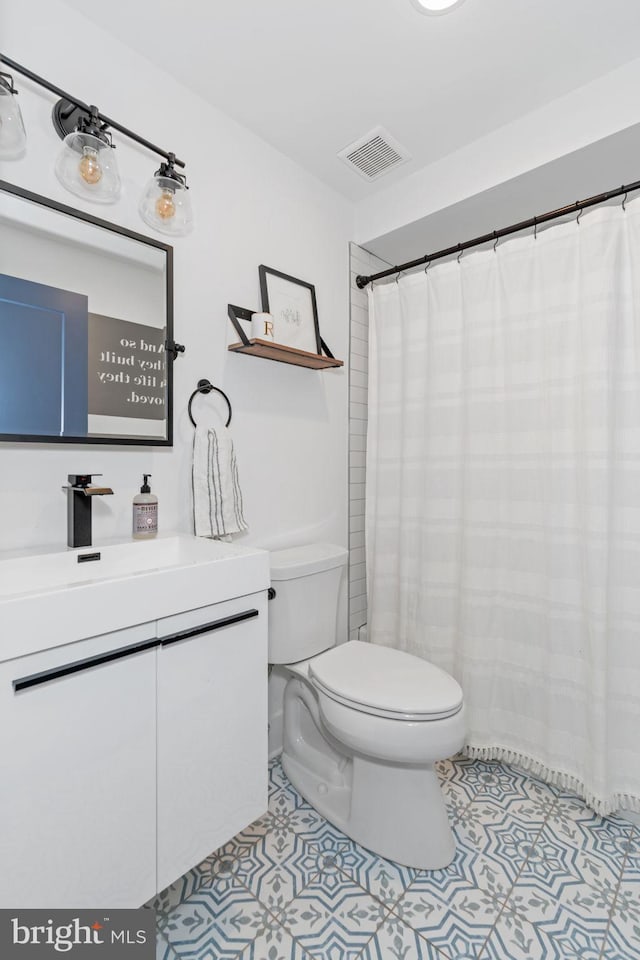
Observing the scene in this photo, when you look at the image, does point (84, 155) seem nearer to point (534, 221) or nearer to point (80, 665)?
point (80, 665)

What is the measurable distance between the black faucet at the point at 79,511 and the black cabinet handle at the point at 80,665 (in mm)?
399

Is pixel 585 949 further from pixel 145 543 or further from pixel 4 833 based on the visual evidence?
pixel 145 543

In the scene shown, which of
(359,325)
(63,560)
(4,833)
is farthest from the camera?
(359,325)

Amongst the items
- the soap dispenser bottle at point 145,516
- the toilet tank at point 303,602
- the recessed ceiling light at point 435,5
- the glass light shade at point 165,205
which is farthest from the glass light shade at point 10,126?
the toilet tank at point 303,602

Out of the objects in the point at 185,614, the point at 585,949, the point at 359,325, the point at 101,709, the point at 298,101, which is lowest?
the point at 585,949

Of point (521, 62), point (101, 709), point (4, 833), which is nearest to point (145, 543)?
point (101, 709)

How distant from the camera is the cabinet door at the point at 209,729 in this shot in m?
1.03

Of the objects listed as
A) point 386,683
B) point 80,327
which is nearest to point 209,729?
point 386,683

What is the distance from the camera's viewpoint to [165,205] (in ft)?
4.39

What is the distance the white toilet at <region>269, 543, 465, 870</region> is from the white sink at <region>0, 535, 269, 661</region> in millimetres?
384

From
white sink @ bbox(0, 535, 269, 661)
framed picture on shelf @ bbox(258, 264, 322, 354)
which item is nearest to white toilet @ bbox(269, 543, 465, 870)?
white sink @ bbox(0, 535, 269, 661)

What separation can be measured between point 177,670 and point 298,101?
6.06 feet

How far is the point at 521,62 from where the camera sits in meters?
1.44

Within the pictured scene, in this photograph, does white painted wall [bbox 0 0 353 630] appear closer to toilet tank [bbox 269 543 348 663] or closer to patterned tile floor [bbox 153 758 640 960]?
toilet tank [bbox 269 543 348 663]
